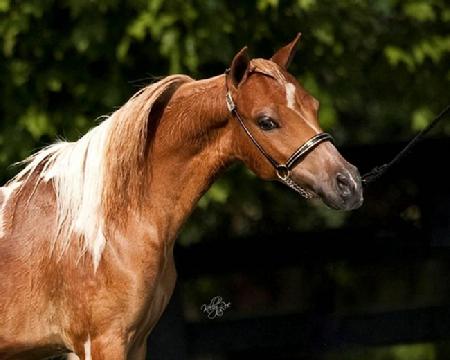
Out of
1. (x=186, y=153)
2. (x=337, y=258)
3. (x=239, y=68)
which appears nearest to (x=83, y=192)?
(x=186, y=153)

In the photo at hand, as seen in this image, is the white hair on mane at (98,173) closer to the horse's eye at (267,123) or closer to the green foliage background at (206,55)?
the horse's eye at (267,123)

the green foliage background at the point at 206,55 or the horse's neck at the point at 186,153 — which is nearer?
the horse's neck at the point at 186,153

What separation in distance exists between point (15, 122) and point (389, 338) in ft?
6.96

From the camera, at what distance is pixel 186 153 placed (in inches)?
150

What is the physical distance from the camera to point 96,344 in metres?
3.70

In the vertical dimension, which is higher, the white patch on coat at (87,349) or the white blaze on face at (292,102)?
the white blaze on face at (292,102)

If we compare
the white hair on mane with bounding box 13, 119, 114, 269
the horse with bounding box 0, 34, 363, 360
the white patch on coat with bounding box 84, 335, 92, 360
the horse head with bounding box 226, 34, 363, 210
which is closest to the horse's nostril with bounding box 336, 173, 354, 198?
the horse head with bounding box 226, 34, 363, 210

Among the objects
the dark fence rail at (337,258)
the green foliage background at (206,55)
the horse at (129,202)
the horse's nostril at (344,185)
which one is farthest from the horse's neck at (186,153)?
the dark fence rail at (337,258)

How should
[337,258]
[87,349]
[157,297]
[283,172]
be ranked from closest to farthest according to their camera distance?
[283,172] < [87,349] < [157,297] < [337,258]

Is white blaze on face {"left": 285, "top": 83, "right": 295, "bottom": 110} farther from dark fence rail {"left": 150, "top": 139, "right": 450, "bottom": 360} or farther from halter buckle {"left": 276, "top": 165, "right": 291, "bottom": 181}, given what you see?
dark fence rail {"left": 150, "top": 139, "right": 450, "bottom": 360}

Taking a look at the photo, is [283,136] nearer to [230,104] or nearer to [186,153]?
[230,104]

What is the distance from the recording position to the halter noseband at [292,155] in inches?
140

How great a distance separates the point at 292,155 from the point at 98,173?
0.67 meters

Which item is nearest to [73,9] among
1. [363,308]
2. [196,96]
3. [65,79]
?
[65,79]
